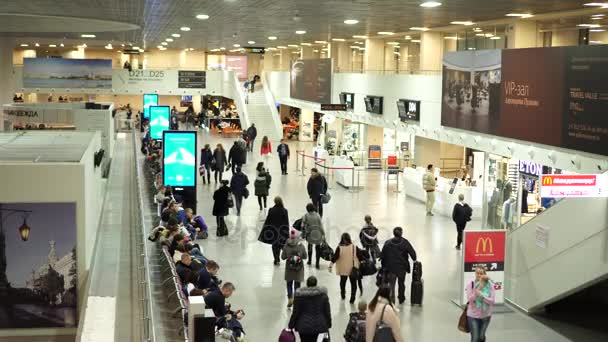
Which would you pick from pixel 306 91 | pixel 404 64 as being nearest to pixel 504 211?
pixel 404 64

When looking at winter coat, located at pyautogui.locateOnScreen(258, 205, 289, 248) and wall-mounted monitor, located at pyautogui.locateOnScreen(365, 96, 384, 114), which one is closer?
winter coat, located at pyautogui.locateOnScreen(258, 205, 289, 248)

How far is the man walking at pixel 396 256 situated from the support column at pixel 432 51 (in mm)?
14644

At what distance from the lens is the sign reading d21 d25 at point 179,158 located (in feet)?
57.9

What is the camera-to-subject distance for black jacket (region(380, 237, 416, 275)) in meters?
13.0

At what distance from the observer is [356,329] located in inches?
391

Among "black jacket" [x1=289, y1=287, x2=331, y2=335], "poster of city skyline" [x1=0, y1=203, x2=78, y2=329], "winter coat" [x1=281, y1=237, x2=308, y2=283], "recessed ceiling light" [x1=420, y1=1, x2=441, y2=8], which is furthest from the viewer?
"recessed ceiling light" [x1=420, y1=1, x2=441, y2=8]

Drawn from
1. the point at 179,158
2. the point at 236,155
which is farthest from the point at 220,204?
the point at 236,155

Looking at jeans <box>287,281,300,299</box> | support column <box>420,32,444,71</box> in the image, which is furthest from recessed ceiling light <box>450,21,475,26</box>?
jeans <box>287,281,300,299</box>

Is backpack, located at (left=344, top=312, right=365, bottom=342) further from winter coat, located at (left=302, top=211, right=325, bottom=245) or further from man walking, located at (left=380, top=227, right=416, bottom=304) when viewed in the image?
winter coat, located at (left=302, top=211, right=325, bottom=245)

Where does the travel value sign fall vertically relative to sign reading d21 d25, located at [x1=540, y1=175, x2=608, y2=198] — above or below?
below

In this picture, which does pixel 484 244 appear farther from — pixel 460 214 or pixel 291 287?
pixel 460 214

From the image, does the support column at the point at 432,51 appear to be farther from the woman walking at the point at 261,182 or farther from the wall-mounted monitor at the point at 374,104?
the woman walking at the point at 261,182

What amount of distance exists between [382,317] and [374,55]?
2531cm

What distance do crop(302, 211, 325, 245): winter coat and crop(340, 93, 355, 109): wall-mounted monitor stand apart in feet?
62.2
